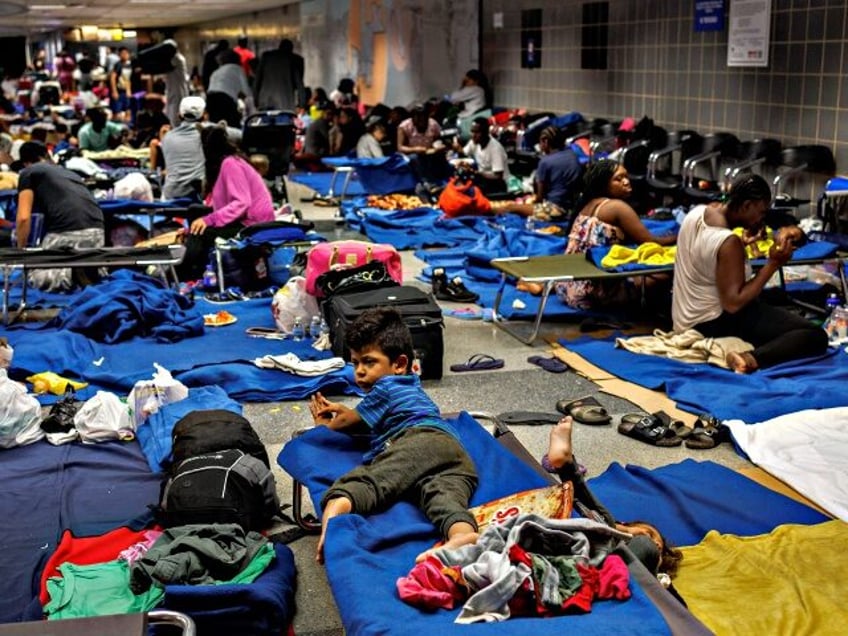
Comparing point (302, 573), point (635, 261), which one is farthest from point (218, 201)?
point (302, 573)

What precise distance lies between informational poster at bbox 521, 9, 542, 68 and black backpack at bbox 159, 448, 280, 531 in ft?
36.5

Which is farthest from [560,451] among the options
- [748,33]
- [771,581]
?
[748,33]

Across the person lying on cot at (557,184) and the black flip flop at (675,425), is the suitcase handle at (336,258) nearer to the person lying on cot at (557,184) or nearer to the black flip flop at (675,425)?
the black flip flop at (675,425)

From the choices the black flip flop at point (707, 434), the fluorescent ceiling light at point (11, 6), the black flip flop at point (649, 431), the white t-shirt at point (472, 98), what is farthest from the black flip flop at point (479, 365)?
the fluorescent ceiling light at point (11, 6)

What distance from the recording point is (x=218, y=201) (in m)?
8.37

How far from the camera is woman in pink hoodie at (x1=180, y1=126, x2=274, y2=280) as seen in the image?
26.9ft

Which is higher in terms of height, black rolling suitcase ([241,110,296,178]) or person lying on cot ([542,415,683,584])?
black rolling suitcase ([241,110,296,178])

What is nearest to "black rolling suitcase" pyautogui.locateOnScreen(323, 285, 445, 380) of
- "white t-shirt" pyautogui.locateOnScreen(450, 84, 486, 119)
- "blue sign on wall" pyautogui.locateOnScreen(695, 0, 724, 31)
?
"blue sign on wall" pyautogui.locateOnScreen(695, 0, 724, 31)

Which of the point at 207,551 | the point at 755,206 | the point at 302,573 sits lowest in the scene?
the point at 302,573

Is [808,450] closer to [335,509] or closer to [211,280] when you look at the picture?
[335,509]

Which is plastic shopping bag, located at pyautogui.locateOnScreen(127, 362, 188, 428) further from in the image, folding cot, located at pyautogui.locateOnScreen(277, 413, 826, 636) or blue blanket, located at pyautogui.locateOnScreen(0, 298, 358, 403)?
folding cot, located at pyautogui.locateOnScreen(277, 413, 826, 636)

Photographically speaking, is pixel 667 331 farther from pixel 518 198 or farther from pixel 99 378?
pixel 518 198

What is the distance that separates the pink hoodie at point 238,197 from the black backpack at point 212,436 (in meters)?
3.64

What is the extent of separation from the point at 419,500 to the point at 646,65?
893cm
